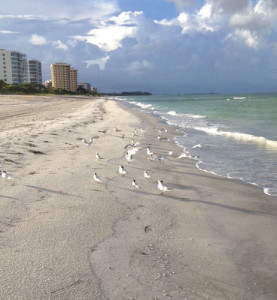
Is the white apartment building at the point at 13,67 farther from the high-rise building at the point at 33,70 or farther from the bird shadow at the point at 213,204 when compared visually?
the bird shadow at the point at 213,204

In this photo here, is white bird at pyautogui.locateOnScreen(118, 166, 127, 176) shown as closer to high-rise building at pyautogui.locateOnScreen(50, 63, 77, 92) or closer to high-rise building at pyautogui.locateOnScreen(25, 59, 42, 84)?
high-rise building at pyautogui.locateOnScreen(25, 59, 42, 84)

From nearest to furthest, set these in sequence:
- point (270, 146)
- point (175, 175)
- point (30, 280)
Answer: point (30, 280)
point (175, 175)
point (270, 146)

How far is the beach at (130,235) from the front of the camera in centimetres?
418

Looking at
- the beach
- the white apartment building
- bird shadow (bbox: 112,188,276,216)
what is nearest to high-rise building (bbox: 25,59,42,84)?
the white apartment building

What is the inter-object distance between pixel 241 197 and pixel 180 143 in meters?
9.62

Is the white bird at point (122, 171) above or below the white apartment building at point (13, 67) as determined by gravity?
below

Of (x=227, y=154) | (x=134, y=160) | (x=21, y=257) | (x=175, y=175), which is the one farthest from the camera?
(x=227, y=154)

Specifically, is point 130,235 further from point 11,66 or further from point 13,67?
point 13,67

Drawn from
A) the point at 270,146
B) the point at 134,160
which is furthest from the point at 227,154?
the point at 134,160

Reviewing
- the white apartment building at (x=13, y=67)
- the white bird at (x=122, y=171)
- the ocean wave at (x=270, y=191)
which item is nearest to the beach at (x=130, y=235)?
the white bird at (x=122, y=171)

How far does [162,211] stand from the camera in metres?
6.96

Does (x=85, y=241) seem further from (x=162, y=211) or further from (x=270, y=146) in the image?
(x=270, y=146)

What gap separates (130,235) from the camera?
5688 millimetres

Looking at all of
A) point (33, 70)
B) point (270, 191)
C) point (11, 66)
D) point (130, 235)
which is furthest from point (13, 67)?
point (130, 235)
